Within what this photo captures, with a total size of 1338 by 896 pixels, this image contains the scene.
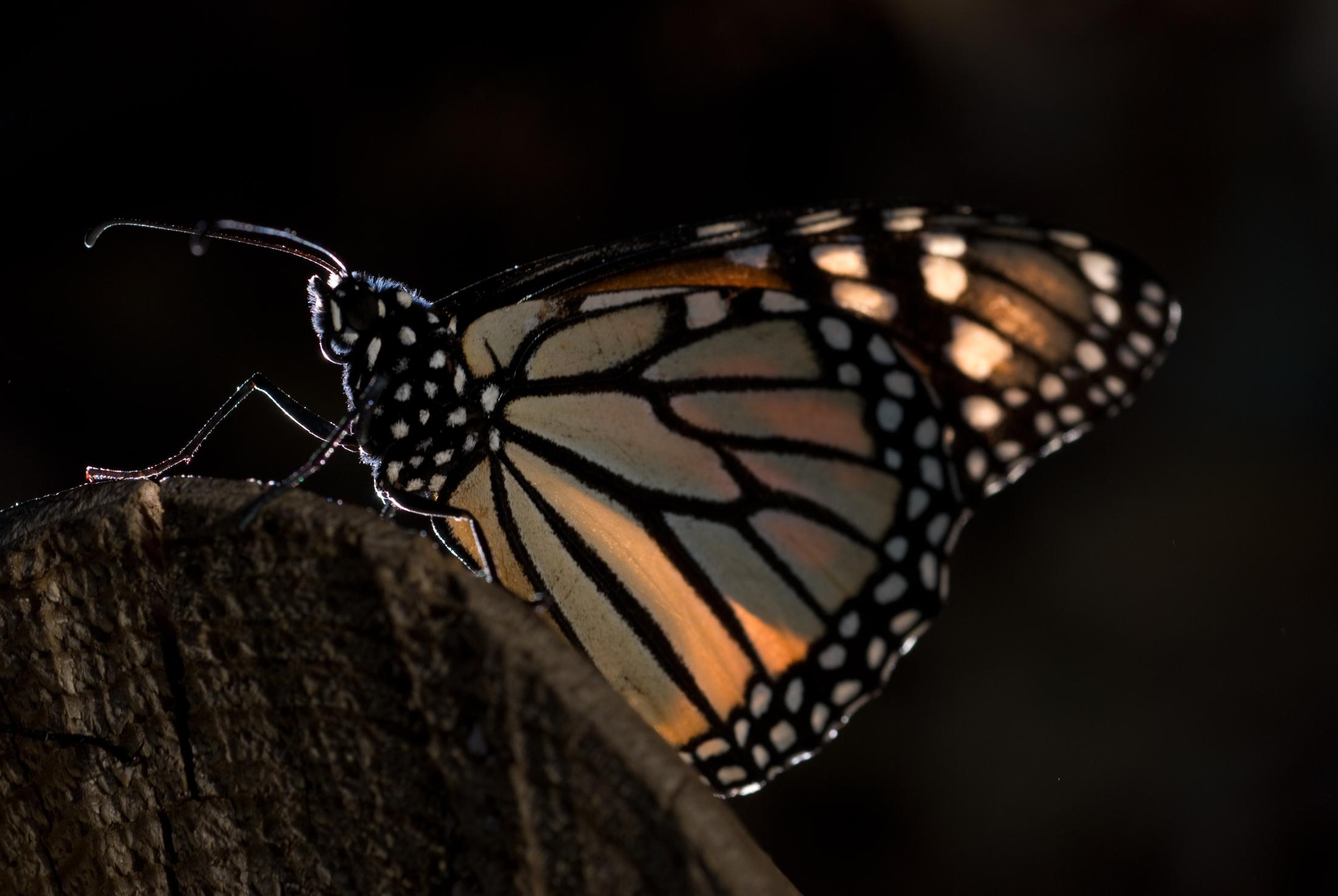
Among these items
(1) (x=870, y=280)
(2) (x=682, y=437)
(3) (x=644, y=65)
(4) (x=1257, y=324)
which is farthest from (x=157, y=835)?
(4) (x=1257, y=324)

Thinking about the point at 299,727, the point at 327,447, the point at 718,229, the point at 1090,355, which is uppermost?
the point at 718,229

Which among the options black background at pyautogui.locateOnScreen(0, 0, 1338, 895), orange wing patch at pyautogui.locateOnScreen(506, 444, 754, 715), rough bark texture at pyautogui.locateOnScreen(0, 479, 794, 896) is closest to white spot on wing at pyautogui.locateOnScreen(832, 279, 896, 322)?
orange wing patch at pyautogui.locateOnScreen(506, 444, 754, 715)

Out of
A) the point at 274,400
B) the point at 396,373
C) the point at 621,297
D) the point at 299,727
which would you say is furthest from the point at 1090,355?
the point at 299,727

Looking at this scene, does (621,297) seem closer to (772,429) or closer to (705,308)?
(705,308)

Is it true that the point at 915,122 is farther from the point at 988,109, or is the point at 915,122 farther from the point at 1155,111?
the point at 1155,111

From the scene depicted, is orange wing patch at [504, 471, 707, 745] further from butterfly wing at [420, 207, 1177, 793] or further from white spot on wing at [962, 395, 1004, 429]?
white spot on wing at [962, 395, 1004, 429]

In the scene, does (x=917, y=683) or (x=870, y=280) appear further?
(x=917, y=683)

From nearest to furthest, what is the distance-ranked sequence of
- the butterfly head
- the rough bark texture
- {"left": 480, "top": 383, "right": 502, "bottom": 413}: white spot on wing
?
the rough bark texture, the butterfly head, {"left": 480, "top": 383, "right": 502, "bottom": 413}: white spot on wing

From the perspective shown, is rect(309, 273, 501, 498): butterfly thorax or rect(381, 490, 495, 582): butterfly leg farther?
rect(309, 273, 501, 498): butterfly thorax
